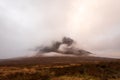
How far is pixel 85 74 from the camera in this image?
3691 centimetres

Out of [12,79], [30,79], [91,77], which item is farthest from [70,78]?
[12,79]

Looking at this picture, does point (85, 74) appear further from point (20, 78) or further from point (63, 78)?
point (20, 78)

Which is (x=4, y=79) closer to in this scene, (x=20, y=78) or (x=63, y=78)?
(x=20, y=78)

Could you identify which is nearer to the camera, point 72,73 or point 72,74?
point 72,74

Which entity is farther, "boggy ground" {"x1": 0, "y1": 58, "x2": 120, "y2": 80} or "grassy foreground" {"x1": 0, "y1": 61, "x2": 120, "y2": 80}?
"boggy ground" {"x1": 0, "y1": 58, "x2": 120, "y2": 80}

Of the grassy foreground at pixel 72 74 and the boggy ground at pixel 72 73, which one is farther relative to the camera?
the boggy ground at pixel 72 73

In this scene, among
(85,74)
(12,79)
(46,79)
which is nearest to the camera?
(46,79)

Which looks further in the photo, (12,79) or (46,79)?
(12,79)

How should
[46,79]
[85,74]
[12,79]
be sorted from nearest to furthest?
[46,79] < [12,79] < [85,74]

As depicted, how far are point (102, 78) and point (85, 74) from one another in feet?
13.3

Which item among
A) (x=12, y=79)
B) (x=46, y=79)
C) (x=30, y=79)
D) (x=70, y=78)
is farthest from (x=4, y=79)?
(x=70, y=78)

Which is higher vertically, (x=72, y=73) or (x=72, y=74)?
(x=72, y=73)

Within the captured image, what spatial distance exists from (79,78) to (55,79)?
12.6 feet

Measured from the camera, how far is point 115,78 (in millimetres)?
34344
